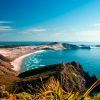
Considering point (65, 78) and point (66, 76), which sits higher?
point (66, 76)

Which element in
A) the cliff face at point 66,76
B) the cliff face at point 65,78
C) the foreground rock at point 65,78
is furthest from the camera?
the cliff face at point 65,78

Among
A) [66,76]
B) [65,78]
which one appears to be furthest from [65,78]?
[66,76]

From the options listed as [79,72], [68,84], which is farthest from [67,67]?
[68,84]

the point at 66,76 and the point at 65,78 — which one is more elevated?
the point at 66,76

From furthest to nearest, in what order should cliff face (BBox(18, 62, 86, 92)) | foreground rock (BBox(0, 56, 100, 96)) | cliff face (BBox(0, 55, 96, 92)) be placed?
cliff face (BBox(0, 55, 96, 92)), foreground rock (BBox(0, 56, 100, 96)), cliff face (BBox(18, 62, 86, 92))

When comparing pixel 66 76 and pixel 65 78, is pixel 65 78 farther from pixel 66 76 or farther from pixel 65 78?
pixel 66 76

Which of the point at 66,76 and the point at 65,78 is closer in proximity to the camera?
the point at 66,76

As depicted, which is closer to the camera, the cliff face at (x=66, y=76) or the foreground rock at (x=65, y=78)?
the cliff face at (x=66, y=76)

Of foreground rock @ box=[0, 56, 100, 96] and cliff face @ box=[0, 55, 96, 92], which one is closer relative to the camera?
foreground rock @ box=[0, 56, 100, 96]

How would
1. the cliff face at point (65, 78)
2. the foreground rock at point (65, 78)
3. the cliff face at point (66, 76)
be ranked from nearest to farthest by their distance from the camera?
the cliff face at point (66, 76)
the foreground rock at point (65, 78)
the cliff face at point (65, 78)

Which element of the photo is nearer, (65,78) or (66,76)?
(66,76)

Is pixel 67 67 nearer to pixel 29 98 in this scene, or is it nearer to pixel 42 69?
pixel 42 69
